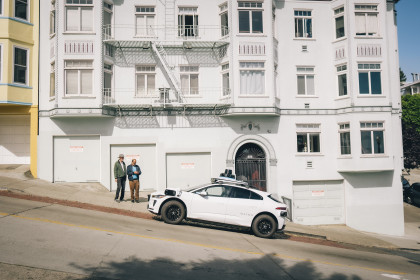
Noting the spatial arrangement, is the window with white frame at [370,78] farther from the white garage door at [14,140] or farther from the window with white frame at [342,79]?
the white garage door at [14,140]

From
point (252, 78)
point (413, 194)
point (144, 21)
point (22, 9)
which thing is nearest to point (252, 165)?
point (252, 78)

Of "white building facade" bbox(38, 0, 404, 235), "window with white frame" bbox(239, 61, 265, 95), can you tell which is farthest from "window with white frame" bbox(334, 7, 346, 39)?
"window with white frame" bbox(239, 61, 265, 95)

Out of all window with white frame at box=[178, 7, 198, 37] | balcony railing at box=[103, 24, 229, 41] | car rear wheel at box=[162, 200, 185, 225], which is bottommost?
car rear wheel at box=[162, 200, 185, 225]

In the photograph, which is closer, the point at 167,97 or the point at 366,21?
the point at 167,97

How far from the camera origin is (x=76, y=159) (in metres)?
17.6

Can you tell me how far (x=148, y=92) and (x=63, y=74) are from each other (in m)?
4.24

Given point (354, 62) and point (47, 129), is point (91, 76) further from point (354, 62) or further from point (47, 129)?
point (354, 62)

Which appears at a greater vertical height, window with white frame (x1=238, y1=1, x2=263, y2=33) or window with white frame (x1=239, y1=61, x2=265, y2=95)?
window with white frame (x1=238, y1=1, x2=263, y2=33)

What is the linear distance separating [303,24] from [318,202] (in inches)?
392

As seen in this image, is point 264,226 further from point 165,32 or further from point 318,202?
point 165,32

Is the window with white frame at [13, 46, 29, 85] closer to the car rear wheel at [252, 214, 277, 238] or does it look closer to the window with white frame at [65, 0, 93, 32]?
the window with white frame at [65, 0, 93, 32]

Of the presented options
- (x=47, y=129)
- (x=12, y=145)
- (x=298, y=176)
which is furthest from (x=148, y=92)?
(x=298, y=176)

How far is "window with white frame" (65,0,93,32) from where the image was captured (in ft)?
56.5

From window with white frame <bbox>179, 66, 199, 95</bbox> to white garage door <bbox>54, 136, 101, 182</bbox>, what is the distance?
18.0 feet
